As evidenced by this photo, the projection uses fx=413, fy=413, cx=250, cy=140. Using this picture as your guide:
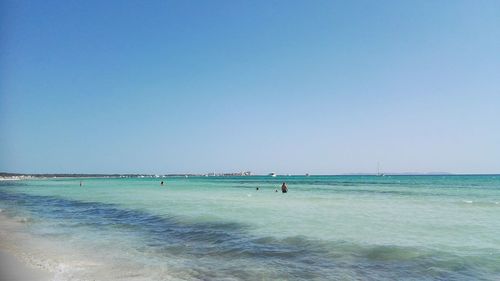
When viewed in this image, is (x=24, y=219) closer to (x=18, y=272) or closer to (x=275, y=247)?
(x=18, y=272)

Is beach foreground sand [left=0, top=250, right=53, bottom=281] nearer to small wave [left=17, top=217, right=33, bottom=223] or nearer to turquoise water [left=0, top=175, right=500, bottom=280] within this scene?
turquoise water [left=0, top=175, right=500, bottom=280]

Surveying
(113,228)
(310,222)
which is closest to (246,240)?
A: (310,222)

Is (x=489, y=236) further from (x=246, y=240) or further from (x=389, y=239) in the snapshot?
(x=246, y=240)

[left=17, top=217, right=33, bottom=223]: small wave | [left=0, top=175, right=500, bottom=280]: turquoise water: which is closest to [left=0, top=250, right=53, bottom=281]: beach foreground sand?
[left=0, top=175, right=500, bottom=280]: turquoise water

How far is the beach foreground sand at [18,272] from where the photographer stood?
8.97 m

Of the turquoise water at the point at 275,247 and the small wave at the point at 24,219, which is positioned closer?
the turquoise water at the point at 275,247

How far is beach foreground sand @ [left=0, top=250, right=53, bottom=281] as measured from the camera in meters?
8.97

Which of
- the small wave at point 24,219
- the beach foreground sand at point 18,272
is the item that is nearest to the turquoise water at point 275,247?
the small wave at point 24,219

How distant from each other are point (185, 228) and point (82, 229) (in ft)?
14.6

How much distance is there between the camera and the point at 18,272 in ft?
31.3

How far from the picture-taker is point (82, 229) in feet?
57.9

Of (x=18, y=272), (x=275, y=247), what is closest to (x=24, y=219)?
(x=18, y=272)

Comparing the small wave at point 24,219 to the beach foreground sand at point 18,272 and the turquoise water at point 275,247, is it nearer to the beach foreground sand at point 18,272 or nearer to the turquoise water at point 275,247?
the turquoise water at point 275,247

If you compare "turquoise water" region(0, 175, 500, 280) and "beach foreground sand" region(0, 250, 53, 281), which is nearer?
"beach foreground sand" region(0, 250, 53, 281)
